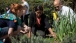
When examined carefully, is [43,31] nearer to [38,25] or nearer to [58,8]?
[38,25]

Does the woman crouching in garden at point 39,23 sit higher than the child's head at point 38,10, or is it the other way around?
the child's head at point 38,10

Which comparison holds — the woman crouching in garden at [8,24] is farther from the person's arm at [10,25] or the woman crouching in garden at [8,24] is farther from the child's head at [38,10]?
the child's head at [38,10]

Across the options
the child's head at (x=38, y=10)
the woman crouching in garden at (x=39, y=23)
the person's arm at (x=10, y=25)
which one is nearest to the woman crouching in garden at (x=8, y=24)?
the person's arm at (x=10, y=25)

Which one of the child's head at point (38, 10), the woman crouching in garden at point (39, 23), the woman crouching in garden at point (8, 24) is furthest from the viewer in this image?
the woman crouching in garden at point (39, 23)

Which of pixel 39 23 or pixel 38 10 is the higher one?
Answer: pixel 38 10

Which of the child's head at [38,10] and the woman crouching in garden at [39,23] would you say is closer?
the child's head at [38,10]

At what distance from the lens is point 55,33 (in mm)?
7758

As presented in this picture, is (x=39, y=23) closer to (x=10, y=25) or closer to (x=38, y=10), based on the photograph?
(x=38, y=10)

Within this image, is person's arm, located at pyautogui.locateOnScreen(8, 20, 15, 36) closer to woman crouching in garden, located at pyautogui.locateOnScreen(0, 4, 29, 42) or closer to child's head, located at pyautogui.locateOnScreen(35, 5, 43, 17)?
woman crouching in garden, located at pyautogui.locateOnScreen(0, 4, 29, 42)

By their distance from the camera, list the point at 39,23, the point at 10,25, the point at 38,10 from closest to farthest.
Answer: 1. the point at 10,25
2. the point at 38,10
3. the point at 39,23

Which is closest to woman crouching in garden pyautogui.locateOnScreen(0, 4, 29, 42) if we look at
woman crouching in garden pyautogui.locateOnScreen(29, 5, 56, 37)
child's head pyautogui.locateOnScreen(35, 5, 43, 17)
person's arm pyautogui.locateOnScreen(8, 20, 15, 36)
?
person's arm pyautogui.locateOnScreen(8, 20, 15, 36)

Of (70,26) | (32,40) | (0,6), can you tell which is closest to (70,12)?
(70,26)

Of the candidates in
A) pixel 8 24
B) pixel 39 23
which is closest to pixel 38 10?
pixel 39 23

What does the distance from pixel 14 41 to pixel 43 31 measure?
278 cm
